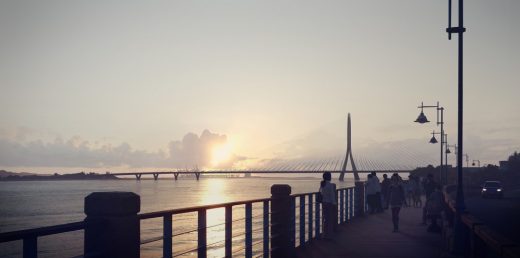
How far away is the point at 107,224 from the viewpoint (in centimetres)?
607

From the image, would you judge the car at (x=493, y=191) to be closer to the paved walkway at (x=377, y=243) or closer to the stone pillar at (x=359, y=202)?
the stone pillar at (x=359, y=202)

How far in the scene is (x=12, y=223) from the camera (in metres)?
64.3

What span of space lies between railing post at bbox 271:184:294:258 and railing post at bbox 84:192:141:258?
6445 mm

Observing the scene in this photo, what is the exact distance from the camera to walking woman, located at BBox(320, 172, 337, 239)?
17147mm

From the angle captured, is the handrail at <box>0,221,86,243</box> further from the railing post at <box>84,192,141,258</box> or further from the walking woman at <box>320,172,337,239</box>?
the walking woman at <box>320,172,337,239</box>

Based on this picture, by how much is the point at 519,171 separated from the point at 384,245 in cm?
11618

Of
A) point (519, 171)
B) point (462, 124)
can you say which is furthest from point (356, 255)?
point (519, 171)

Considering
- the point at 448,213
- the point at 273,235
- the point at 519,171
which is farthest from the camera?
the point at 519,171

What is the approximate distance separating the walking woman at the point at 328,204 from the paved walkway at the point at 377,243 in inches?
13.8

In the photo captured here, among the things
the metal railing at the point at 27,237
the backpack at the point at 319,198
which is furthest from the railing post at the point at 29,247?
the backpack at the point at 319,198

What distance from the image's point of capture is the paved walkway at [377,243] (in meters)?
14.2

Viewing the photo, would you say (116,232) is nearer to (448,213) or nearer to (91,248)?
(91,248)

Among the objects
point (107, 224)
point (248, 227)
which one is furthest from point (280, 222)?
point (107, 224)

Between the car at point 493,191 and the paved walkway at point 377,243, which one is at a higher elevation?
the paved walkway at point 377,243
